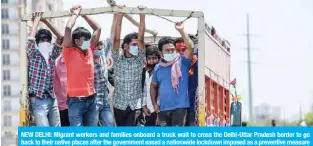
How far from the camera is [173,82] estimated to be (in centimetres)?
1165

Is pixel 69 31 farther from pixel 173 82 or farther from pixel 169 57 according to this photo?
pixel 173 82

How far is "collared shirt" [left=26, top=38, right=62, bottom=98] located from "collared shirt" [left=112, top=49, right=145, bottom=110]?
2.58 feet

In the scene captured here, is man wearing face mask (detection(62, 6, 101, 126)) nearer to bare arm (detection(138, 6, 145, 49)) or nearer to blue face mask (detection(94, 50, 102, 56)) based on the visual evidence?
blue face mask (detection(94, 50, 102, 56))

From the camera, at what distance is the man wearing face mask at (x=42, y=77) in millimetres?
11797

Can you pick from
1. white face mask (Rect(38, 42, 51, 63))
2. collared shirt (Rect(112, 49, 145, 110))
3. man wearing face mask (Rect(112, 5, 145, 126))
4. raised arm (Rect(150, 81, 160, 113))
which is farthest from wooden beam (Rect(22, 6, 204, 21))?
raised arm (Rect(150, 81, 160, 113))

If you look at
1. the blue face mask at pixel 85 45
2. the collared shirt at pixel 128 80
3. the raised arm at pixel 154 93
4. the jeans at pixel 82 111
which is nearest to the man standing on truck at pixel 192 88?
the raised arm at pixel 154 93

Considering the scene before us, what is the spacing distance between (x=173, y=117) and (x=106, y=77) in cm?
104

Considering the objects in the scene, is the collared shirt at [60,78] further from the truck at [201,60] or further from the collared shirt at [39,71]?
the truck at [201,60]

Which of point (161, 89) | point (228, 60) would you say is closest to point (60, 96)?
point (161, 89)

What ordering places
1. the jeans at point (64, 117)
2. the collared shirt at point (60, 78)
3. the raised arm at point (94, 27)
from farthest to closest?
the jeans at point (64, 117) → the raised arm at point (94, 27) → the collared shirt at point (60, 78)

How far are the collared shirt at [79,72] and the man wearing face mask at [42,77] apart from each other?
0.74 feet

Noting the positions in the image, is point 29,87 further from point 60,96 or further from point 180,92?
point 180,92

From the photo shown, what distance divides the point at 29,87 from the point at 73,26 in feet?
3.15

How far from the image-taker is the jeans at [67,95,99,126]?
38.8 ft
